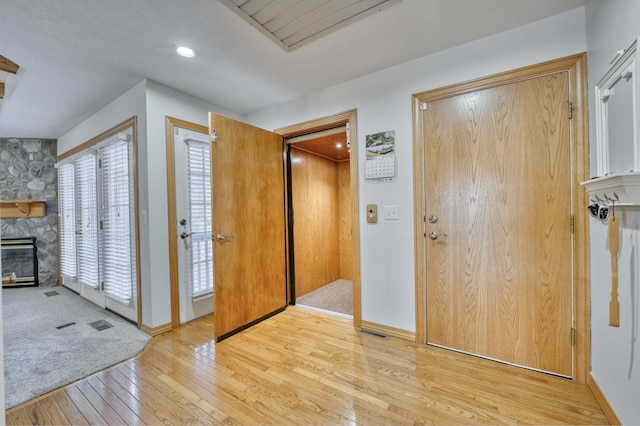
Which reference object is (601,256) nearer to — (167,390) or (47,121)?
(167,390)

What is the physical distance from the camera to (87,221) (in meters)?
3.54

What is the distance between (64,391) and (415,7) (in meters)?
3.27

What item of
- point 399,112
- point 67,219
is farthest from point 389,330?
point 67,219

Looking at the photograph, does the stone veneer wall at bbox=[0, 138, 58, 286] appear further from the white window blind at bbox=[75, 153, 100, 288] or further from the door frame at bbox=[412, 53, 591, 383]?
the door frame at bbox=[412, 53, 591, 383]

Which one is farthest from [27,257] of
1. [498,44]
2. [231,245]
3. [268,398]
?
[498,44]

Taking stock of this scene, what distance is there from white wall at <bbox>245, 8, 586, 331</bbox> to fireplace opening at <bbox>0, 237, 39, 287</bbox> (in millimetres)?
5164

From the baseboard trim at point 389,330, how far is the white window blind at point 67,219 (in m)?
4.13

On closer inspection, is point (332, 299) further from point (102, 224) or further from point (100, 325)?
point (102, 224)

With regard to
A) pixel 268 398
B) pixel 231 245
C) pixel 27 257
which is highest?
pixel 231 245

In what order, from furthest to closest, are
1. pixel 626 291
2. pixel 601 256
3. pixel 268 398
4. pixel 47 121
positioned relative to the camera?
pixel 47 121, pixel 268 398, pixel 601 256, pixel 626 291

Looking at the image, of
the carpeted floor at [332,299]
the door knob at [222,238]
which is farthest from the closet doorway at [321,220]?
the door knob at [222,238]

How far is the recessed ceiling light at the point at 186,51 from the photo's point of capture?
6.54ft

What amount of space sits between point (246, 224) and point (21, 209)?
4327mm

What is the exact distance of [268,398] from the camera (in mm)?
1634
